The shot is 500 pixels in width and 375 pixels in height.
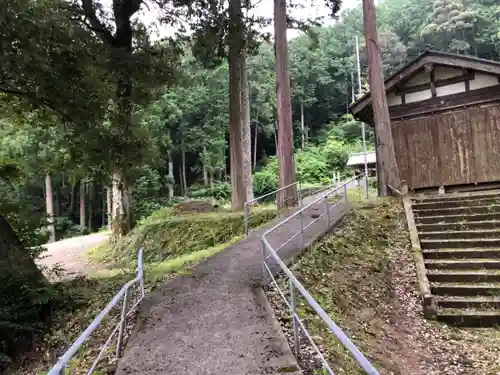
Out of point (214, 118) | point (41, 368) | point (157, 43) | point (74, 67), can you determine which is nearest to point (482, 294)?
point (41, 368)

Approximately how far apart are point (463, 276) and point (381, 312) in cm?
201

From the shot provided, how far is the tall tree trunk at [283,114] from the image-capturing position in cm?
1368

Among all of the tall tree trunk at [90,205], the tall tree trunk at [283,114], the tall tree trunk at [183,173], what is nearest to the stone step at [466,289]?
the tall tree trunk at [283,114]

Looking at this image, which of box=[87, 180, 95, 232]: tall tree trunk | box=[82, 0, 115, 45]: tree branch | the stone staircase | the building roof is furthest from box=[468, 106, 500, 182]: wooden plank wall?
box=[87, 180, 95, 232]: tall tree trunk

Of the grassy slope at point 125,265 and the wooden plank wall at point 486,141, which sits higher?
the wooden plank wall at point 486,141

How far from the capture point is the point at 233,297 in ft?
19.3

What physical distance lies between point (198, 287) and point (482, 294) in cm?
463

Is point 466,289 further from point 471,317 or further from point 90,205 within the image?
point 90,205

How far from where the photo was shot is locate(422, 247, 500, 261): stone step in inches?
315

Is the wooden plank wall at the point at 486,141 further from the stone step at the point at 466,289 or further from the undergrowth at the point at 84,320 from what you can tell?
the undergrowth at the point at 84,320

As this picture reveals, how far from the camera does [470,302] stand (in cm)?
677

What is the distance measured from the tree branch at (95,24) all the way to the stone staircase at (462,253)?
9.62 meters

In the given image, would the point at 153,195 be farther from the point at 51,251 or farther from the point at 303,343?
the point at 303,343

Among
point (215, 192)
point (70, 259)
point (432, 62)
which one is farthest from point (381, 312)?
point (215, 192)
